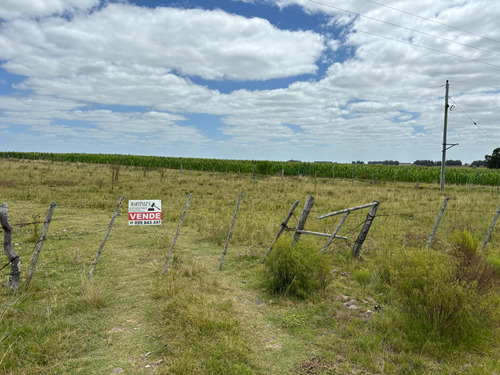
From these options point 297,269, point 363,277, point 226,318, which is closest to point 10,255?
point 226,318

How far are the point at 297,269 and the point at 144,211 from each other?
3617 millimetres

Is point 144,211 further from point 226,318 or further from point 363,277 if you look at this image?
Answer: point 363,277

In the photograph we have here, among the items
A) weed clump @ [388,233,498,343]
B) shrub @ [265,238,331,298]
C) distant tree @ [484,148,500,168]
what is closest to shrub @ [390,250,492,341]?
weed clump @ [388,233,498,343]

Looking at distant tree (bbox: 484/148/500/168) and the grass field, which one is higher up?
distant tree (bbox: 484/148/500/168)

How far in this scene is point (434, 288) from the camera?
4.89 m

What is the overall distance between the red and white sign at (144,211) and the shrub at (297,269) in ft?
9.14

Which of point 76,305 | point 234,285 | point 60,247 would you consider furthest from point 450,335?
point 60,247

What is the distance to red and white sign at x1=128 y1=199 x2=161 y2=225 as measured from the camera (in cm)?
720

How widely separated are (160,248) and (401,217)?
425 inches

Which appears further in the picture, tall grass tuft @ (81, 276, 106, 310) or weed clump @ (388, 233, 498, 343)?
tall grass tuft @ (81, 276, 106, 310)

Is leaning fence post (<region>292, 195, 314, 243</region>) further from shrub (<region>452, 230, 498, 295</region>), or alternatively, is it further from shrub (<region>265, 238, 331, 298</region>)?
shrub (<region>452, 230, 498, 295</region>)

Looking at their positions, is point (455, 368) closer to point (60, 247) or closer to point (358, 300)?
point (358, 300)

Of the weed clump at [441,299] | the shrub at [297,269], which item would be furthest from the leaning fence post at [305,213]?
the weed clump at [441,299]

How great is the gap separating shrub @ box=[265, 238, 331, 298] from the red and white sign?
2787mm
